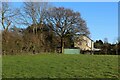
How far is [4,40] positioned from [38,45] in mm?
11335

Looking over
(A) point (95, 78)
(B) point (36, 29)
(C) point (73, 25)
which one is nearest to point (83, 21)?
(C) point (73, 25)

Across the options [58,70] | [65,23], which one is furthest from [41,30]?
[58,70]

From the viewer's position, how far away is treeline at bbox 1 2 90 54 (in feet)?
112

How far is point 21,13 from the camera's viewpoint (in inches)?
1734

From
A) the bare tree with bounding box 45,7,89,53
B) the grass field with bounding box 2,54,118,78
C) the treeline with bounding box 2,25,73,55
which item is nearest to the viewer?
the grass field with bounding box 2,54,118,78

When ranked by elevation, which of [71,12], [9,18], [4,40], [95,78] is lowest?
[95,78]

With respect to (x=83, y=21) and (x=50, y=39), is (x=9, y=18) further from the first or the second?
(x=83, y=21)

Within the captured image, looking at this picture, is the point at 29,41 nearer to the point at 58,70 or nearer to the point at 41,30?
the point at 41,30

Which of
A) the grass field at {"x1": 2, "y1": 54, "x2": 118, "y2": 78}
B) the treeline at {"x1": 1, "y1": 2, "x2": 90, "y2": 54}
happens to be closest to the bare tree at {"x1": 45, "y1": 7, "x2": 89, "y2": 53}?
the treeline at {"x1": 1, "y1": 2, "x2": 90, "y2": 54}

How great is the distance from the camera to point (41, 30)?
48656 mm

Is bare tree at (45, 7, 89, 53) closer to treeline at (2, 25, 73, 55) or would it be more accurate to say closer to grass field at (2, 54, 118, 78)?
treeline at (2, 25, 73, 55)

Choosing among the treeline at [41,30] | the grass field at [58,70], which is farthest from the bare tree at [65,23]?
the grass field at [58,70]

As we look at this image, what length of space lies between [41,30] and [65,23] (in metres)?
8.55

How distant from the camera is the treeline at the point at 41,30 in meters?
34.2
